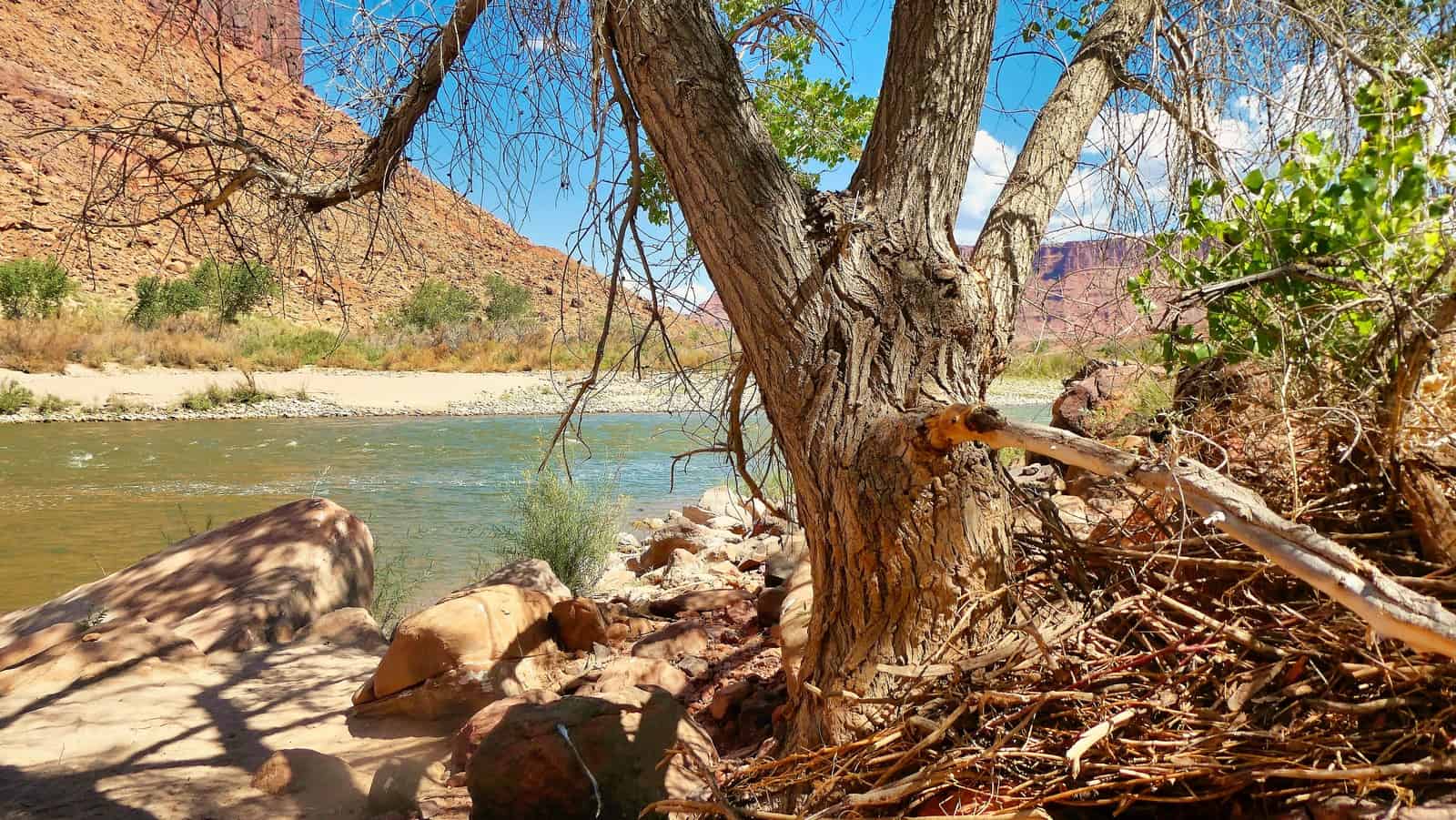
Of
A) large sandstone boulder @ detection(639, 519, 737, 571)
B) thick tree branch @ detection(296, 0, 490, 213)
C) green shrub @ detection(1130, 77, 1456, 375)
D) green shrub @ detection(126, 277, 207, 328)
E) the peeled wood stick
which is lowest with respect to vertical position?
large sandstone boulder @ detection(639, 519, 737, 571)

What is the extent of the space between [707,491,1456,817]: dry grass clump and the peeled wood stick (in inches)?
5.7

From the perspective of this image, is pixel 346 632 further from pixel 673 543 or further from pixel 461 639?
pixel 673 543

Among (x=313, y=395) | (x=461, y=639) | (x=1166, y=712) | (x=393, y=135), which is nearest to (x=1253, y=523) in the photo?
(x=1166, y=712)

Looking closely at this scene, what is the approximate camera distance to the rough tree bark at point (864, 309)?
7.18 feet

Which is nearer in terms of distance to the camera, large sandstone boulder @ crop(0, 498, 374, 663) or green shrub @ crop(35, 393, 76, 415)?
large sandstone boulder @ crop(0, 498, 374, 663)

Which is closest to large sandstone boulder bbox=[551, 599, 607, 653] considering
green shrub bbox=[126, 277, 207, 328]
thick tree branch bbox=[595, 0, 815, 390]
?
thick tree branch bbox=[595, 0, 815, 390]

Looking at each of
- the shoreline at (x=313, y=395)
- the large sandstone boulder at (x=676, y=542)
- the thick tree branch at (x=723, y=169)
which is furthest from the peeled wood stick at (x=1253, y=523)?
the shoreline at (x=313, y=395)

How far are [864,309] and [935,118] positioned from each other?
2.05 ft

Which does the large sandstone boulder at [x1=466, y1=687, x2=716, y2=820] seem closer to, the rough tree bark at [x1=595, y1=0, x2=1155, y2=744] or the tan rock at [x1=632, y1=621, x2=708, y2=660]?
the rough tree bark at [x1=595, y1=0, x2=1155, y2=744]

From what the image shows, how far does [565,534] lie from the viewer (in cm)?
714

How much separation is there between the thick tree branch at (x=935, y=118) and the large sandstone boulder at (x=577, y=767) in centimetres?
172

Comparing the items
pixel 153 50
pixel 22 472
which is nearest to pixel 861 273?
pixel 153 50

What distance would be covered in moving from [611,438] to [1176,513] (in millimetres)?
15644

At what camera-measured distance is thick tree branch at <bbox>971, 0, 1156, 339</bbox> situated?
2682 millimetres
